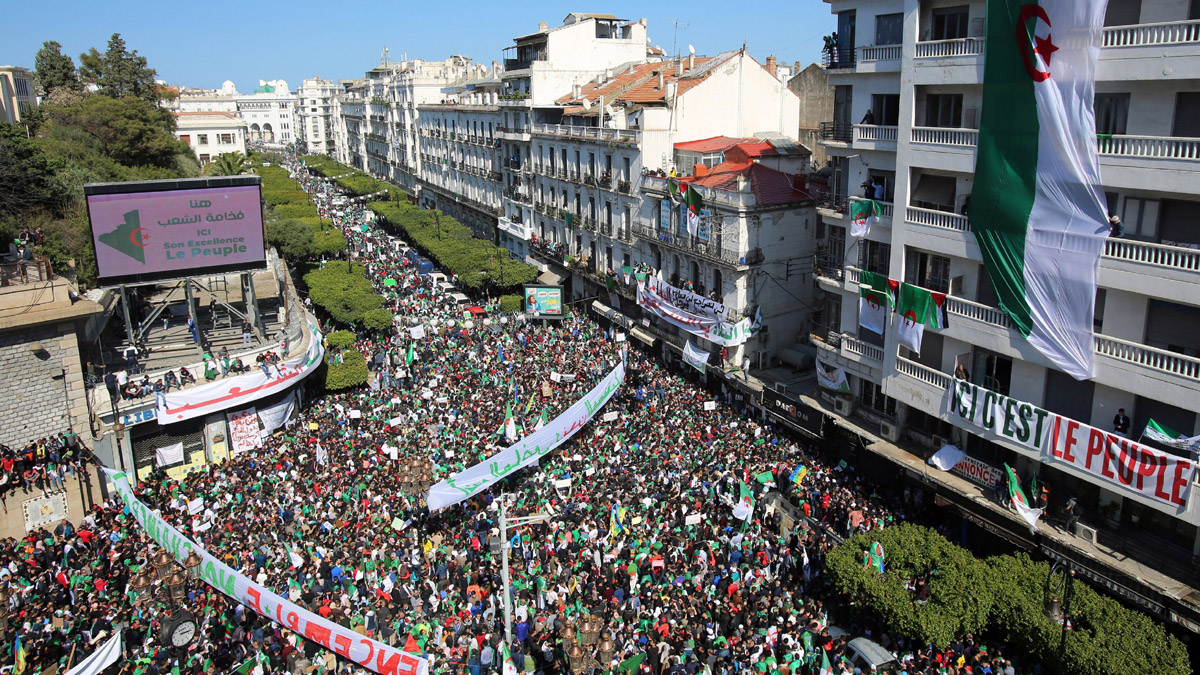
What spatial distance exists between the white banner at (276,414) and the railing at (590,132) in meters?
21.3

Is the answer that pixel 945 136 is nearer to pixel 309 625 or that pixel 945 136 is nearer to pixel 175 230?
pixel 309 625

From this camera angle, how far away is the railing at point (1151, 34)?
1798 cm

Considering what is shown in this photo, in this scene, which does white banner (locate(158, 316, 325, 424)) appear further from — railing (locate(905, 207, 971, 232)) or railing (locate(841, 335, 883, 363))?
railing (locate(905, 207, 971, 232))

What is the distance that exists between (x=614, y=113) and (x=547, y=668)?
1280 inches

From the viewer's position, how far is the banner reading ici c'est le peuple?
61.8ft

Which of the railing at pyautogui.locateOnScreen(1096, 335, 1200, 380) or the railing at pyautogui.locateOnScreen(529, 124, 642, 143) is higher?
the railing at pyautogui.locateOnScreen(529, 124, 642, 143)

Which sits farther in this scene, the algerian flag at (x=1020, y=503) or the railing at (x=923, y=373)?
the railing at (x=923, y=373)

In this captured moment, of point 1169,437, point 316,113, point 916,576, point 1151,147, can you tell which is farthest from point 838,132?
point 316,113

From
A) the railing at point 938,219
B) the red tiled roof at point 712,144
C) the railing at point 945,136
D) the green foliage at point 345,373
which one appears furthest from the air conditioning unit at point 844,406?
the green foliage at point 345,373

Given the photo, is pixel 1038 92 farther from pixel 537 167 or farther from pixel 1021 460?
pixel 537 167

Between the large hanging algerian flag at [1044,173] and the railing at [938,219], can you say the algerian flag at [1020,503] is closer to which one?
the large hanging algerian flag at [1044,173]

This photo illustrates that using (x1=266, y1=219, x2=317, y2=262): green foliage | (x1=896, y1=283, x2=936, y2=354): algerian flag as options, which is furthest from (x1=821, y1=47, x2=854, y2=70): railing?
(x1=266, y1=219, x2=317, y2=262): green foliage

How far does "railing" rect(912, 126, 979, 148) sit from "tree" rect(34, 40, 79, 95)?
84072 mm

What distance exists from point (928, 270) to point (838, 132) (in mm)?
6580
